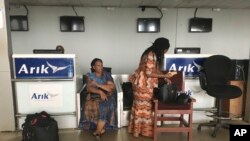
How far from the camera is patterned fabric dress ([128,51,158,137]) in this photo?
9.89ft

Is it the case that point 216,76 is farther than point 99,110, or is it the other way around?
point 216,76

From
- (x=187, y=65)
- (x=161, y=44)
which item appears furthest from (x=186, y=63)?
(x=161, y=44)

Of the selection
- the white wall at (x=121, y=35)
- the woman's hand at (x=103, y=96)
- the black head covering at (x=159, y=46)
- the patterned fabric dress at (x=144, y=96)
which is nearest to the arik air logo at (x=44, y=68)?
the woman's hand at (x=103, y=96)

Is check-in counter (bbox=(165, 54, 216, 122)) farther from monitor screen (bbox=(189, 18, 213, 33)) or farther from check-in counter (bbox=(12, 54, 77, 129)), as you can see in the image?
monitor screen (bbox=(189, 18, 213, 33))

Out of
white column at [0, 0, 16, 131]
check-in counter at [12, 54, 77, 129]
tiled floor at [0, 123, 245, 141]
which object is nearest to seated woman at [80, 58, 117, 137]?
tiled floor at [0, 123, 245, 141]

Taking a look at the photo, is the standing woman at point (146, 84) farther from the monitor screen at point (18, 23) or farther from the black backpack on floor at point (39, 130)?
the monitor screen at point (18, 23)

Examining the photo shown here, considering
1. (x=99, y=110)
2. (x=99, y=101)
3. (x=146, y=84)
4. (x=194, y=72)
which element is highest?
(x=194, y=72)

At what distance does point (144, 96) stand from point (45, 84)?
147 centimetres

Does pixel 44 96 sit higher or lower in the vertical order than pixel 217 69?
lower

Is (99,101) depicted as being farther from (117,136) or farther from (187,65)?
(187,65)

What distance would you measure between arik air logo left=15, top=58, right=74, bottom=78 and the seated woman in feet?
1.24

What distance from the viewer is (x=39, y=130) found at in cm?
273

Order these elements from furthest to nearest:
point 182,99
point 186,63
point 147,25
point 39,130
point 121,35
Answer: point 121,35 → point 147,25 → point 186,63 → point 182,99 → point 39,130

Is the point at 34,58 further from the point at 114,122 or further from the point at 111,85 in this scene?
the point at 114,122
